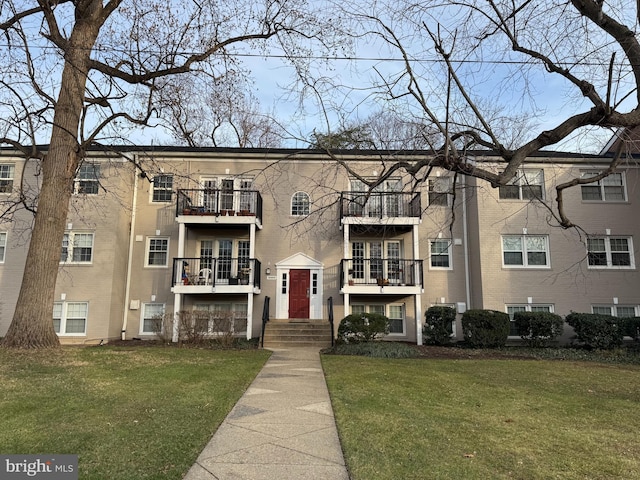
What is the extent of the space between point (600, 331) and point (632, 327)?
1.34 meters

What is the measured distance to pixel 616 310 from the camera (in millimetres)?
16156

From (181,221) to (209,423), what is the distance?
38.5 feet

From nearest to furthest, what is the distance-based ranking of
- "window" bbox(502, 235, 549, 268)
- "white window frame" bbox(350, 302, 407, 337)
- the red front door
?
the red front door
"window" bbox(502, 235, 549, 268)
"white window frame" bbox(350, 302, 407, 337)

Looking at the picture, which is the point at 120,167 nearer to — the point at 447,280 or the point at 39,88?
the point at 39,88

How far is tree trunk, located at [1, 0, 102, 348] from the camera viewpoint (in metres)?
10.2

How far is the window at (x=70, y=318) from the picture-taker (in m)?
15.4

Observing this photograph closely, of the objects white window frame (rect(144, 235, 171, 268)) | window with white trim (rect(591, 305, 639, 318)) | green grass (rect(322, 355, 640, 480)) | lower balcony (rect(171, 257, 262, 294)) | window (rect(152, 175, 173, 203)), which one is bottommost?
green grass (rect(322, 355, 640, 480))

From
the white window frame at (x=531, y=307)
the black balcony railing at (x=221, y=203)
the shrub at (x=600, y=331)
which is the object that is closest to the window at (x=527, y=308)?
the white window frame at (x=531, y=307)

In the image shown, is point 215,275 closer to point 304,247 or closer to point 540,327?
point 304,247

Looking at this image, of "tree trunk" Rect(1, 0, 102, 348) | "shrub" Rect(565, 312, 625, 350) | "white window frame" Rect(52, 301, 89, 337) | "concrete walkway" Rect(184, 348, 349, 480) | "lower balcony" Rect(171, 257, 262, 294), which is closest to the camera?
"concrete walkway" Rect(184, 348, 349, 480)

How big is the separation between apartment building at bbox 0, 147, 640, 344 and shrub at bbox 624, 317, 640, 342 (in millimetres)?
1604

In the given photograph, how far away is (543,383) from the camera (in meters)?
8.23

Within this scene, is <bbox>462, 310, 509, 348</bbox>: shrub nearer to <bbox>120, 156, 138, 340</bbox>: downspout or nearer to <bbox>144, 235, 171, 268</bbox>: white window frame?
<bbox>144, 235, 171, 268</bbox>: white window frame

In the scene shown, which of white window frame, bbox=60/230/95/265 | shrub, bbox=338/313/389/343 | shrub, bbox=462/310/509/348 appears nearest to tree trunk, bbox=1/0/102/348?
white window frame, bbox=60/230/95/265
